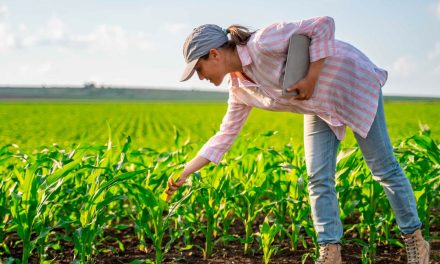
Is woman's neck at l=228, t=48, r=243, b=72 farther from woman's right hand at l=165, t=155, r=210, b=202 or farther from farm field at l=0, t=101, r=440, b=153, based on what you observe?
farm field at l=0, t=101, r=440, b=153

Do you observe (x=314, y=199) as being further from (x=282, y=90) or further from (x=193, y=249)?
(x=193, y=249)

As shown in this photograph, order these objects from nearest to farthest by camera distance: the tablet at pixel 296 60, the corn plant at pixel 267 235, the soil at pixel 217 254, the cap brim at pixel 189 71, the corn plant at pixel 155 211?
the cap brim at pixel 189 71 → the tablet at pixel 296 60 → the corn plant at pixel 155 211 → the corn plant at pixel 267 235 → the soil at pixel 217 254

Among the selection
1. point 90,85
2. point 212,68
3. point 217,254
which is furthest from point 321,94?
point 90,85

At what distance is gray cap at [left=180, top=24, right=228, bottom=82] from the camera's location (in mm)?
2844

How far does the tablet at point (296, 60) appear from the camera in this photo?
2.93 metres

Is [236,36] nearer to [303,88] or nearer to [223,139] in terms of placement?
[303,88]

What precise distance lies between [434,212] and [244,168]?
2144mm

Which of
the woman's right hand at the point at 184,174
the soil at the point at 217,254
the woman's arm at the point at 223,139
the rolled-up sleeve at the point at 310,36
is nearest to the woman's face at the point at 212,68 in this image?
the rolled-up sleeve at the point at 310,36

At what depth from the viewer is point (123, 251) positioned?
414 cm

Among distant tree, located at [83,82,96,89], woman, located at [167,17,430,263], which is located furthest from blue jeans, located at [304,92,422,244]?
distant tree, located at [83,82,96,89]

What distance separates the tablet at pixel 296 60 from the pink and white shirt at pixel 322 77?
1.1 inches

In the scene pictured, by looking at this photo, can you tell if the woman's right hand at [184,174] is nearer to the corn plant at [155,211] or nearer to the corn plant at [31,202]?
the corn plant at [155,211]

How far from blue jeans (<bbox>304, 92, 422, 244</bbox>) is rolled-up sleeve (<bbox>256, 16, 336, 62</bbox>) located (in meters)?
0.49

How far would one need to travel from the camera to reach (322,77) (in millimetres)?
3092
